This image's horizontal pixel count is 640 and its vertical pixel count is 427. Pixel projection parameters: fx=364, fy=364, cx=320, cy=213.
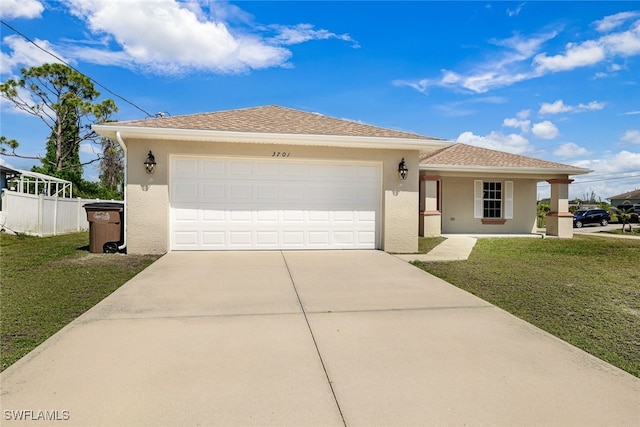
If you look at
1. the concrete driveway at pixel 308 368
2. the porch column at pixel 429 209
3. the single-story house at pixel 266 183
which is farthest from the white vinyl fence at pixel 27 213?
the porch column at pixel 429 209

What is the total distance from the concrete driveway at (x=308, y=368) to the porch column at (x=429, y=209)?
935cm

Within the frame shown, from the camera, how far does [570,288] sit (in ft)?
20.6

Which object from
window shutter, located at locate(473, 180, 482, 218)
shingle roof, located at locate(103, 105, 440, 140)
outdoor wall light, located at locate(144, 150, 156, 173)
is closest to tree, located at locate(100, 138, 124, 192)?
shingle roof, located at locate(103, 105, 440, 140)

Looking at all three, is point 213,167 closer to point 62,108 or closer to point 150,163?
point 150,163

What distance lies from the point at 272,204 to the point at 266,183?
1.86ft

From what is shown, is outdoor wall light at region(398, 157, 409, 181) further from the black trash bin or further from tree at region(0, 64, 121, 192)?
tree at region(0, 64, 121, 192)

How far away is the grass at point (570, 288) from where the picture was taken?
4.00 m

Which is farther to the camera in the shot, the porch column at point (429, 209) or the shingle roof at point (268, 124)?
the porch column at point (429, 209)

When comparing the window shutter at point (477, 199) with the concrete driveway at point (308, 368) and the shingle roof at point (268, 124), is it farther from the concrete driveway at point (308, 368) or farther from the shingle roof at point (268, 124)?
the concrete driveway at point (308, 368)

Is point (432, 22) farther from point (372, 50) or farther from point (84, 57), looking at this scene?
point (84, 57)

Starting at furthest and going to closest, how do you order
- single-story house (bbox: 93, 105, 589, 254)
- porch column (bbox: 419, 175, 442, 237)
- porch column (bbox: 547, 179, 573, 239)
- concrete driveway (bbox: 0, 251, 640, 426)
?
1. porch column (bbox: 547, 179, 573, 239)
2. porch column (bbox: 419, 175, 442, 237)
3. single-story house (bbox: 93, 105, 589, 254)
4. concrete driveway (bbox: 0, 251, 640, 426)

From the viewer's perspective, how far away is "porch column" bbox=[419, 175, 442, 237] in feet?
47.3

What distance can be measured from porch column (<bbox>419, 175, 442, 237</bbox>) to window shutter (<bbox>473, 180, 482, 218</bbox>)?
2.39 m

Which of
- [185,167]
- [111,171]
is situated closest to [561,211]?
[185,167]
